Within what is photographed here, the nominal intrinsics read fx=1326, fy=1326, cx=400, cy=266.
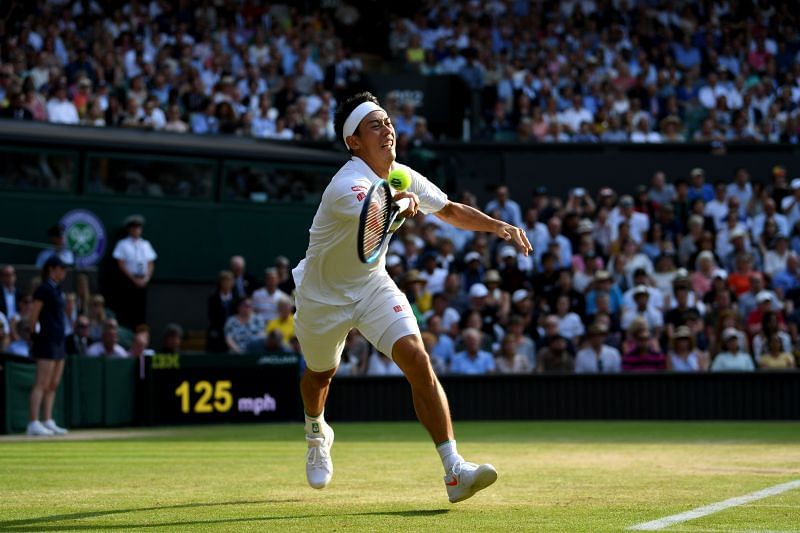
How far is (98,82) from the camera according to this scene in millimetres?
22594

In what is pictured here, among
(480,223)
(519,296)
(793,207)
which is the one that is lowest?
(480,223)

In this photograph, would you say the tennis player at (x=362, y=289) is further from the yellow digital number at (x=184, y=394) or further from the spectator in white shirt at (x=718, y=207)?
the spectator in white shirt at (x=718, y=207)

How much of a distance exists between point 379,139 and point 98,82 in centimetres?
1611

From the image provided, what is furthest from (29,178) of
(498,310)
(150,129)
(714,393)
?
(714,393)

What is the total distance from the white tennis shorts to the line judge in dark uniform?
24.8ft

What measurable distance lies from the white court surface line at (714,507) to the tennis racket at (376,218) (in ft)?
6.57

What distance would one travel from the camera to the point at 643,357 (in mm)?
17625

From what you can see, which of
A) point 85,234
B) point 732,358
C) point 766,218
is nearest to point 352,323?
point 732,358

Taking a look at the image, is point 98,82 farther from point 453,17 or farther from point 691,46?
point 691,46

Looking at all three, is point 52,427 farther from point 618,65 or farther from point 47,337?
point 618,65

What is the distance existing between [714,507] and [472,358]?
11.0 metres

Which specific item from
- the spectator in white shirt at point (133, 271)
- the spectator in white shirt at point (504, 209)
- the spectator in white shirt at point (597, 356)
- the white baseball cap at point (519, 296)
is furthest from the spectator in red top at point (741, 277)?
the spectator in white shirt at point (133, 271)

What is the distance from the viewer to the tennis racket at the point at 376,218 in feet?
22.5

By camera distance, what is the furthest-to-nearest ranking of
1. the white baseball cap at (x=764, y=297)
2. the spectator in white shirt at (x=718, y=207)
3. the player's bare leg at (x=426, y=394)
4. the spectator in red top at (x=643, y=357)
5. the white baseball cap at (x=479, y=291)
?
the spectator in white shirt at (x=718, y=207), the white baseball cap at (x=479, y=291), the white baseball cap at (x=764, y=297), the spectator in red top at (x=643, y=357), the player's bare leg at (x=426, y=394)
